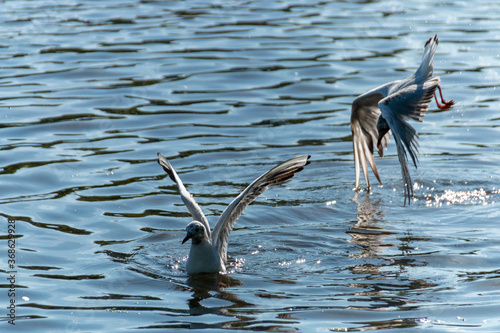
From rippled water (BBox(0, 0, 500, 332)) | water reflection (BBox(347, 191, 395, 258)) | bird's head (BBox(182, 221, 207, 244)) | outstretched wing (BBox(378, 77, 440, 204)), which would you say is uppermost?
outstretched wing (BBox(378, 77, 440, 204))

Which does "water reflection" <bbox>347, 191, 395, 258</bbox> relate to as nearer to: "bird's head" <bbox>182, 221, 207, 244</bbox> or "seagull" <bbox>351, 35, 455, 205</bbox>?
"seagull" <bbox>351, 35, 455, 205</bbox>

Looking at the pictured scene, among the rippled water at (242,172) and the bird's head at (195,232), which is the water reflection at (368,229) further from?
the bird's head at (195,232)

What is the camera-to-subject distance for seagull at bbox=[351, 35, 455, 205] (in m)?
9.12

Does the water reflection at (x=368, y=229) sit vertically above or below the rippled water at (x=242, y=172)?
below

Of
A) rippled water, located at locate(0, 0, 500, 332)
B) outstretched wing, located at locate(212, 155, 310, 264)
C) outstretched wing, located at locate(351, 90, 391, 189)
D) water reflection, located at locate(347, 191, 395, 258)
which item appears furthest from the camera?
outstretched wing, located at locate(351, 90, 391, 189)

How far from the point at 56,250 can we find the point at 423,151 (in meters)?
6.14

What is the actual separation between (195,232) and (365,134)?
4.25m

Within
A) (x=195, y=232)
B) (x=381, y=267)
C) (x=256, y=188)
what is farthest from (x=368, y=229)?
(x=195, y=232)

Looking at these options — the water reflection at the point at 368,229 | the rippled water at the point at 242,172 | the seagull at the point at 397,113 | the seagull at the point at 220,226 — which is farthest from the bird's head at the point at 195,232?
the seagull at the point at 397,113

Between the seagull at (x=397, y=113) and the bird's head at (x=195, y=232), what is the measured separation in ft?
8.44

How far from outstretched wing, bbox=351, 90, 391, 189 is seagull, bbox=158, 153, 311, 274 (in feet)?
10.6

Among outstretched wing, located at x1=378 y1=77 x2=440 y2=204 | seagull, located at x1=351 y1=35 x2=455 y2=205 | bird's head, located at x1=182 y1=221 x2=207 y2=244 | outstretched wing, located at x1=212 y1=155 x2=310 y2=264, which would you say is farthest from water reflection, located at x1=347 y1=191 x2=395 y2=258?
bird's head, located at x1=182 y1=221 x2=207 y2=244

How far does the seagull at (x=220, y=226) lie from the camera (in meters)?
7.52

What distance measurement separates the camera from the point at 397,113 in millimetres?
9320
